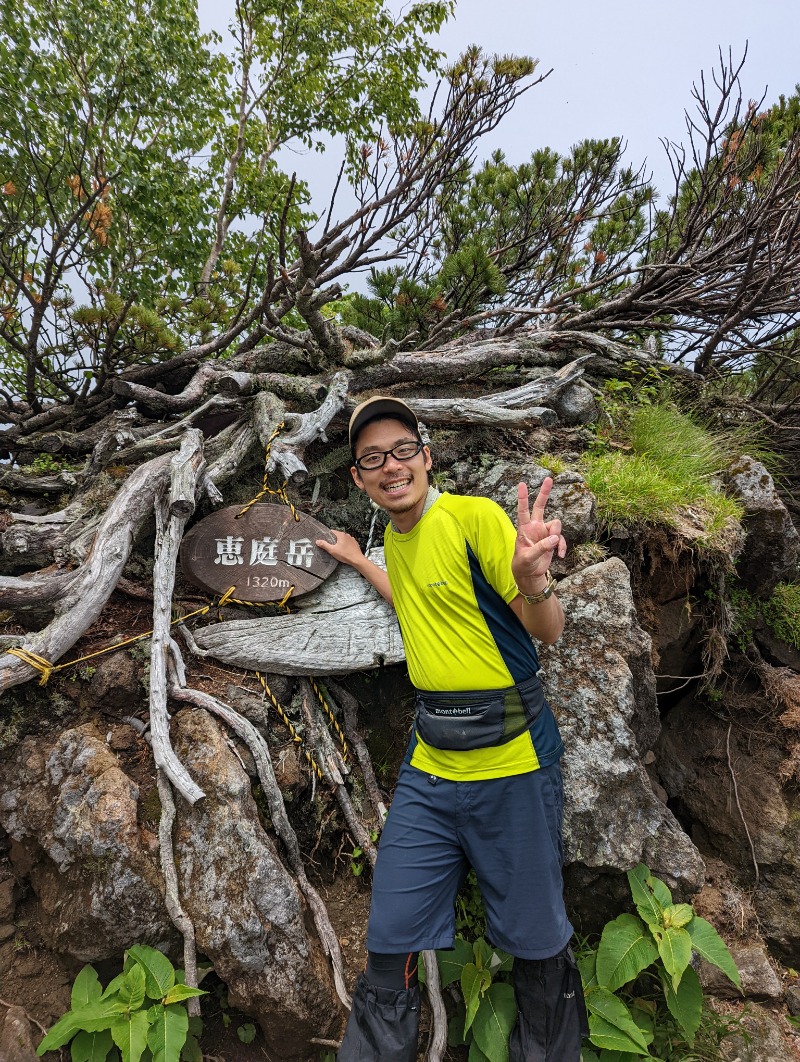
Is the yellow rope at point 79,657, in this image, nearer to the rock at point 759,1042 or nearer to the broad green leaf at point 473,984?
the broad green leaf at point 473,984

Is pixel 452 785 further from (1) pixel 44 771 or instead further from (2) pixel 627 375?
(2) pixel 627 375

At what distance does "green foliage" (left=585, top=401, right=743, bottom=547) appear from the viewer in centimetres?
438

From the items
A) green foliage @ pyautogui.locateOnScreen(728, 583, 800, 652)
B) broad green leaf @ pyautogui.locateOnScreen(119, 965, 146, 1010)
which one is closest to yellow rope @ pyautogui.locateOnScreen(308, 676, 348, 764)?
broad green leaf @ pyautogui.locateOnScreen(119, 965, 146, 1010)

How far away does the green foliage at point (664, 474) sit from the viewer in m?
4.38

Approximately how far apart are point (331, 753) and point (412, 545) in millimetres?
1617

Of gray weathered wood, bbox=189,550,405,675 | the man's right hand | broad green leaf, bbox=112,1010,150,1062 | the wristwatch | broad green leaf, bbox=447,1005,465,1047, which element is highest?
the man's right hand

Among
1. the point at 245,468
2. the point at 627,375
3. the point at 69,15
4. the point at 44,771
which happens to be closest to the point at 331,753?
the point at 44,771

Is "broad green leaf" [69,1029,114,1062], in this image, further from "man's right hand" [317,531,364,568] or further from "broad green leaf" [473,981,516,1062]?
"man's right hand" [317,531,364,568]

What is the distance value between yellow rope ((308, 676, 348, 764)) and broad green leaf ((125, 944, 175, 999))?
139 cm

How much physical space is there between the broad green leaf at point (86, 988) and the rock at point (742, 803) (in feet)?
15.4

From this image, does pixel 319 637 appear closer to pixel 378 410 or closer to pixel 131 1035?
pixel 378 410

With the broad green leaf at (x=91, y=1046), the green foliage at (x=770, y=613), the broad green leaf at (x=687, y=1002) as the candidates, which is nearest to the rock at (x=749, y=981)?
the broad green leaf at (x=687, y=1002)

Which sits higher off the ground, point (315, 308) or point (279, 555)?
point (315, 308)

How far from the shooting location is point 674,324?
7129 mm
